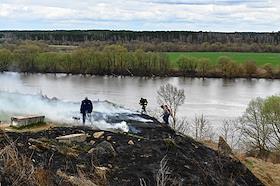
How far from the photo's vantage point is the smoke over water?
568 inches

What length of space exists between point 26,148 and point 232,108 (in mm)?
26094

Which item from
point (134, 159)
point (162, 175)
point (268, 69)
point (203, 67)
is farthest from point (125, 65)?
point (162, 175)

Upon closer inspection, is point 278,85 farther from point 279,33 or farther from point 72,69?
point 279,33

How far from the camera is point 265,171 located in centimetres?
1285

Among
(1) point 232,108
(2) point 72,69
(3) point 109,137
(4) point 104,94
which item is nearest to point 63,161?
(3) point 109,137

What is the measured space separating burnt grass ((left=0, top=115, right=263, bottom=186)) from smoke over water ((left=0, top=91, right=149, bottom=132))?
2200 mm

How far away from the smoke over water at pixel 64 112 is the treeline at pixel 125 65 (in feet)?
137

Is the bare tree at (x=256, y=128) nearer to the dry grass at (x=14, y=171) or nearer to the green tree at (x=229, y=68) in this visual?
the dry grass at (x=14, y=171)

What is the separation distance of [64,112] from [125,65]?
154 feet

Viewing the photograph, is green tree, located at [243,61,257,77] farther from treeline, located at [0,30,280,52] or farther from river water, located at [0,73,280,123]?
treeline, located at [0,30,280,52]

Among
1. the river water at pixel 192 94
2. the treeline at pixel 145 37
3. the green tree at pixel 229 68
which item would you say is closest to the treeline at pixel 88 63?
the green tree at pixel 229 68

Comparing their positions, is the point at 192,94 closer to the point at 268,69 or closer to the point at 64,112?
the point at 268,69

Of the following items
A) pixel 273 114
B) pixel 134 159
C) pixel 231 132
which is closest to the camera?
pixel 134 159

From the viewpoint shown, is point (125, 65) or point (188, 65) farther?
point (125, 65)
